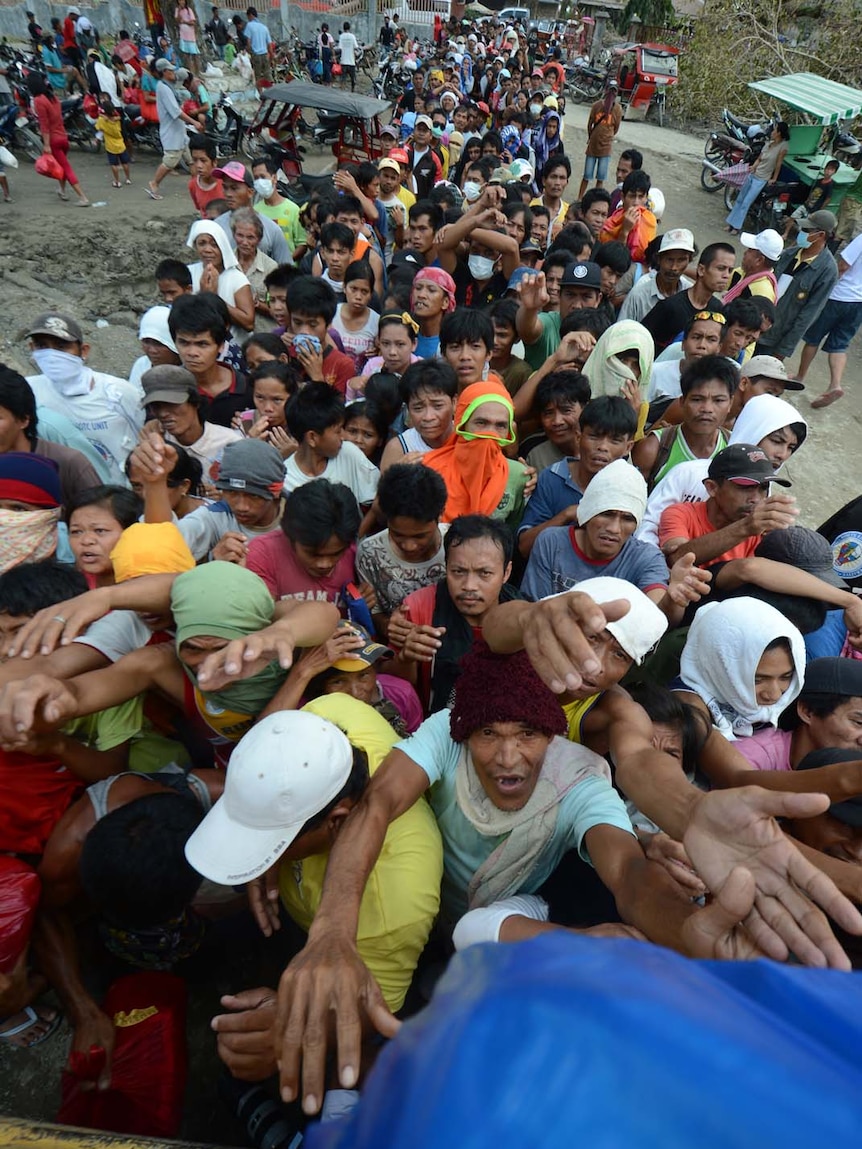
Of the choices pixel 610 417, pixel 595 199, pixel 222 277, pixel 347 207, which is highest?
pixel 595 199

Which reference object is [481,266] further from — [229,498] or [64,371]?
[229,498]

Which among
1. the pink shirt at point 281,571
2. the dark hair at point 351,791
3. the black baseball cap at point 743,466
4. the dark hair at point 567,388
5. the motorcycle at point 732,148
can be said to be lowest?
the pink shirt at point 281,571

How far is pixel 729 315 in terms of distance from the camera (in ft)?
15.3

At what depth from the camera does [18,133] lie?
480 inches

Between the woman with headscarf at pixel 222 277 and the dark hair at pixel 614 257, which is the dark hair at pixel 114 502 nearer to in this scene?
the woman with headscarf at pixel 222 277

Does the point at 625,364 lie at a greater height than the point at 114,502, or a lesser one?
greater

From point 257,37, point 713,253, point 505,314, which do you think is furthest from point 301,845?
point 257,37

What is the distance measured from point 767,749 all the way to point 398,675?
1.54 metres

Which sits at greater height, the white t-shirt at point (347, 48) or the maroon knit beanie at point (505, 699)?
the white t-shirt at point (347, 48)

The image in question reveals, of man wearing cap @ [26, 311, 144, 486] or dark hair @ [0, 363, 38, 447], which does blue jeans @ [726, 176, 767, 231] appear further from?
dark hair @ [0, 363, 38, 447]

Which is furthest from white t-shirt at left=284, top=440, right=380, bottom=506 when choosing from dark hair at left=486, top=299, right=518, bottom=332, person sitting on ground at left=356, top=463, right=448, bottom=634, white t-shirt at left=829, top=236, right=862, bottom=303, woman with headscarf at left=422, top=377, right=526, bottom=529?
white t-shirt at left=829, top=236, right=862, bottom=303

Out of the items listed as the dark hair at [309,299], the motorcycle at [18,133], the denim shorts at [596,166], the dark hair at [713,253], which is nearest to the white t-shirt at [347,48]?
the motorcycle at [18,133]

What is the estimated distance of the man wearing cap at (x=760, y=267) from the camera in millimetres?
5926

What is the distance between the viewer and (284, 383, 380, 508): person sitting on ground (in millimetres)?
3348
